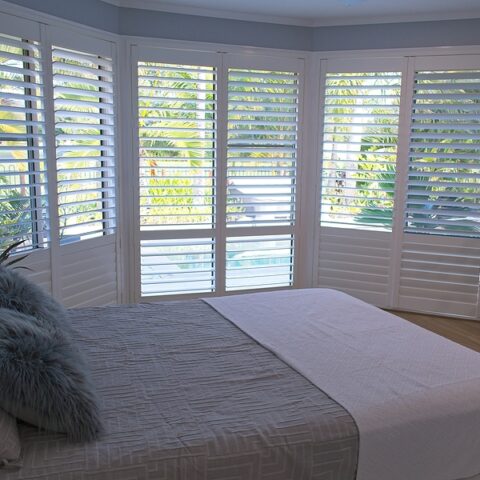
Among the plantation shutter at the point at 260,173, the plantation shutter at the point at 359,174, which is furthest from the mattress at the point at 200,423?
the plantation shutter at the point at 359,174

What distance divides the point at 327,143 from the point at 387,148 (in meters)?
0.49

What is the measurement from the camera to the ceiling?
12.6ft

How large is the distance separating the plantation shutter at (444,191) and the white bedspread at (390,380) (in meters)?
1.90

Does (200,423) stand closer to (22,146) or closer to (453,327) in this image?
(22,146)

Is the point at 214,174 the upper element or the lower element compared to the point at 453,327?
upper

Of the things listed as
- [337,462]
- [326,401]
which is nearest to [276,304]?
[326,401]

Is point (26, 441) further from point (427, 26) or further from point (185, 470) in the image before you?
point (427, 26)

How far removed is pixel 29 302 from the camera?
1.97 meters

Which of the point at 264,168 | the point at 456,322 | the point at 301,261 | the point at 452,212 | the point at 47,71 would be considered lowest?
the point at 456,322

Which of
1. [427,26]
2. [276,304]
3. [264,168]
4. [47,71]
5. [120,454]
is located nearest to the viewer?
[120,454]

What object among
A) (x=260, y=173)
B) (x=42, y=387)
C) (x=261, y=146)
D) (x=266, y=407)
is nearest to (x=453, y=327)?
(x=260, y=173)

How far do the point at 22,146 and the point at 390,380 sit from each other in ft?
8.10

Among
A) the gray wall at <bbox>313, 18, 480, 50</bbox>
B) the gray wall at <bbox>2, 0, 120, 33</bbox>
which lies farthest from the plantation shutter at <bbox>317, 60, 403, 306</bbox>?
the gray wall at <bbox>2, 0, 120, 33</bbox>

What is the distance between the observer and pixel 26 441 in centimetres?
149
